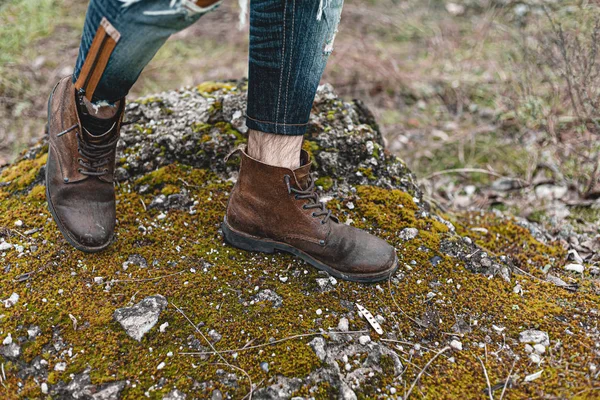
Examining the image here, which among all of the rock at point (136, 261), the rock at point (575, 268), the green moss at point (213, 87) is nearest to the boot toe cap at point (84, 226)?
the rock at point (136, 261)

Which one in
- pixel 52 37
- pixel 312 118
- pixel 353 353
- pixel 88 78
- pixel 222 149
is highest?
pixel 88 78

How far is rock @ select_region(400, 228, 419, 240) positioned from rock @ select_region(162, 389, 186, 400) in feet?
3.77

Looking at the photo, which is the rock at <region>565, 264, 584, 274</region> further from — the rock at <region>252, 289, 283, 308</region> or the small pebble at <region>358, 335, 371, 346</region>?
the rock at <region>252, 289, 283, 308</region>

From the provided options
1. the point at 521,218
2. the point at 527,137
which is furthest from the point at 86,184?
the point at 527,137

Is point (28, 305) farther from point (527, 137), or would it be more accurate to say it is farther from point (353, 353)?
point (527, 137)

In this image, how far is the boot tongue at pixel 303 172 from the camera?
1701 millimetres

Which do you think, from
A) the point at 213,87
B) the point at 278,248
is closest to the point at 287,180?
the point at 278,248

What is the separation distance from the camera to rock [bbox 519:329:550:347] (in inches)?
64.0

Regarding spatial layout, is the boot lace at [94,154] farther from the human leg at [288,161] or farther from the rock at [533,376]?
the rock at [533,376]

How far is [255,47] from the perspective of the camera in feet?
4.88

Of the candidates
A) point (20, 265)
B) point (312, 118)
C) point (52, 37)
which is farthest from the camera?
point (52, 37)

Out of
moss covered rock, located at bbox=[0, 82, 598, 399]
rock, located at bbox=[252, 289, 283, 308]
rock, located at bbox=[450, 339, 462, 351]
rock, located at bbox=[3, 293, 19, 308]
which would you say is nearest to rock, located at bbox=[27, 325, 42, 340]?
moss covered rock, located at bbox=[0, 82, 598, 399]

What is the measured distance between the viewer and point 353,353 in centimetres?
156

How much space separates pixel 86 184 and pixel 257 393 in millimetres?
1049
